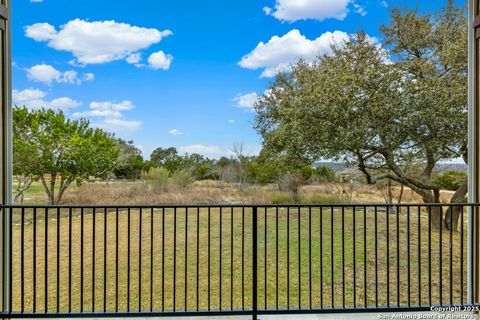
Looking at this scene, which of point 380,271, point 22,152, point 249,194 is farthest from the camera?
point 249,194

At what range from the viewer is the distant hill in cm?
451

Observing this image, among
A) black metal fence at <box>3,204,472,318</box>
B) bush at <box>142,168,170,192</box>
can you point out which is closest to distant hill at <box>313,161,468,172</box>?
black metal fence at <box>3,204,472,318</box>

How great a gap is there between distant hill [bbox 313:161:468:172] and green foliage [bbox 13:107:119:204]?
10.2 feet

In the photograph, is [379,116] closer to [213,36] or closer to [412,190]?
[412,190]

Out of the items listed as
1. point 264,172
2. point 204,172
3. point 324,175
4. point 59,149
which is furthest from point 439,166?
point 59,149

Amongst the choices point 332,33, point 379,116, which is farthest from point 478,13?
point 332,33

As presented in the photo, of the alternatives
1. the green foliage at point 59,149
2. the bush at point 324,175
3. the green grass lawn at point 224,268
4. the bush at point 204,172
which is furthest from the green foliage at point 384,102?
the green foliage at point 59,149

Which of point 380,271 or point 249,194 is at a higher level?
point 249,194

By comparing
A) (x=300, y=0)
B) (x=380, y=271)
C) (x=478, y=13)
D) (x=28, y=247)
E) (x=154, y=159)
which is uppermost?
(x=300, y=0)

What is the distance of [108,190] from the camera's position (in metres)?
3.90

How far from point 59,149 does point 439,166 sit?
5847 millimetres

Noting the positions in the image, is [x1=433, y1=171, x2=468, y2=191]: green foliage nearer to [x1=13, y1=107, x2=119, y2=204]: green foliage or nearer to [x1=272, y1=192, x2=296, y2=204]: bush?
[x1=272, y1=192, x2=296, y2=204]: bush

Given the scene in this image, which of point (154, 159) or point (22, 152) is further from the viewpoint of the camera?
point (154, 159)

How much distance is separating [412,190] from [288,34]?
Answer: 351 cm
